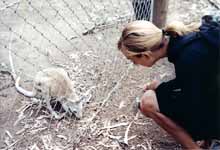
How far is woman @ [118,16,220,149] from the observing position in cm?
217

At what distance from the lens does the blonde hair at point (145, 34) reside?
7.54 ft

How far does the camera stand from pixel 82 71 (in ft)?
11.7

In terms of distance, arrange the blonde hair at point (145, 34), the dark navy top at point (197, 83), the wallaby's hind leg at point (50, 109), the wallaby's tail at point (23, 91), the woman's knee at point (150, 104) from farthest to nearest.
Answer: the wallaby's tail at point (23, 91) → the wallaby's hind leg at point (50, 109) → the woman's knee at point (150, 104) → the blonde hair at point (145, 34) → the dark navy top at point (197, 83)

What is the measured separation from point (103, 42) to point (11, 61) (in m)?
0.89

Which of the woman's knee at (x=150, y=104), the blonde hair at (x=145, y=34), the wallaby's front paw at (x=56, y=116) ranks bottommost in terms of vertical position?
the wallaby's front paw at (x=56, y=116)

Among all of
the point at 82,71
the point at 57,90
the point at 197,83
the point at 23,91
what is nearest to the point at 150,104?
the point at 197,83

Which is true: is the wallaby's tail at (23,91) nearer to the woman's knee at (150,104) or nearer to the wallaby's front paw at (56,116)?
the wallaby's front paw at (56,116)

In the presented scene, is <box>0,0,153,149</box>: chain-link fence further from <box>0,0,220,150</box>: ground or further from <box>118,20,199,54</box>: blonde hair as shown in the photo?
<box>118,20,199,54</box>: blonde hair

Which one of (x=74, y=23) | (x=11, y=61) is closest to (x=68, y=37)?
(x=74, y=23)

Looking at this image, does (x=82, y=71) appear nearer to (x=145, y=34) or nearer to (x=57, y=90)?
(x=57, y=90)

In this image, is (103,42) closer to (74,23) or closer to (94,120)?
(74,23)

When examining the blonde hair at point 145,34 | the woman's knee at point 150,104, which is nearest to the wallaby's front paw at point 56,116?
the woman's knee at point 150,104

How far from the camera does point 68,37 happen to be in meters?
4.03


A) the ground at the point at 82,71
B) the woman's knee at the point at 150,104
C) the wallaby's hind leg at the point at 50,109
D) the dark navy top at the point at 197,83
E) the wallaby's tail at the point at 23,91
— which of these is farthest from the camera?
the wallaby's tail at the point at 23,91
